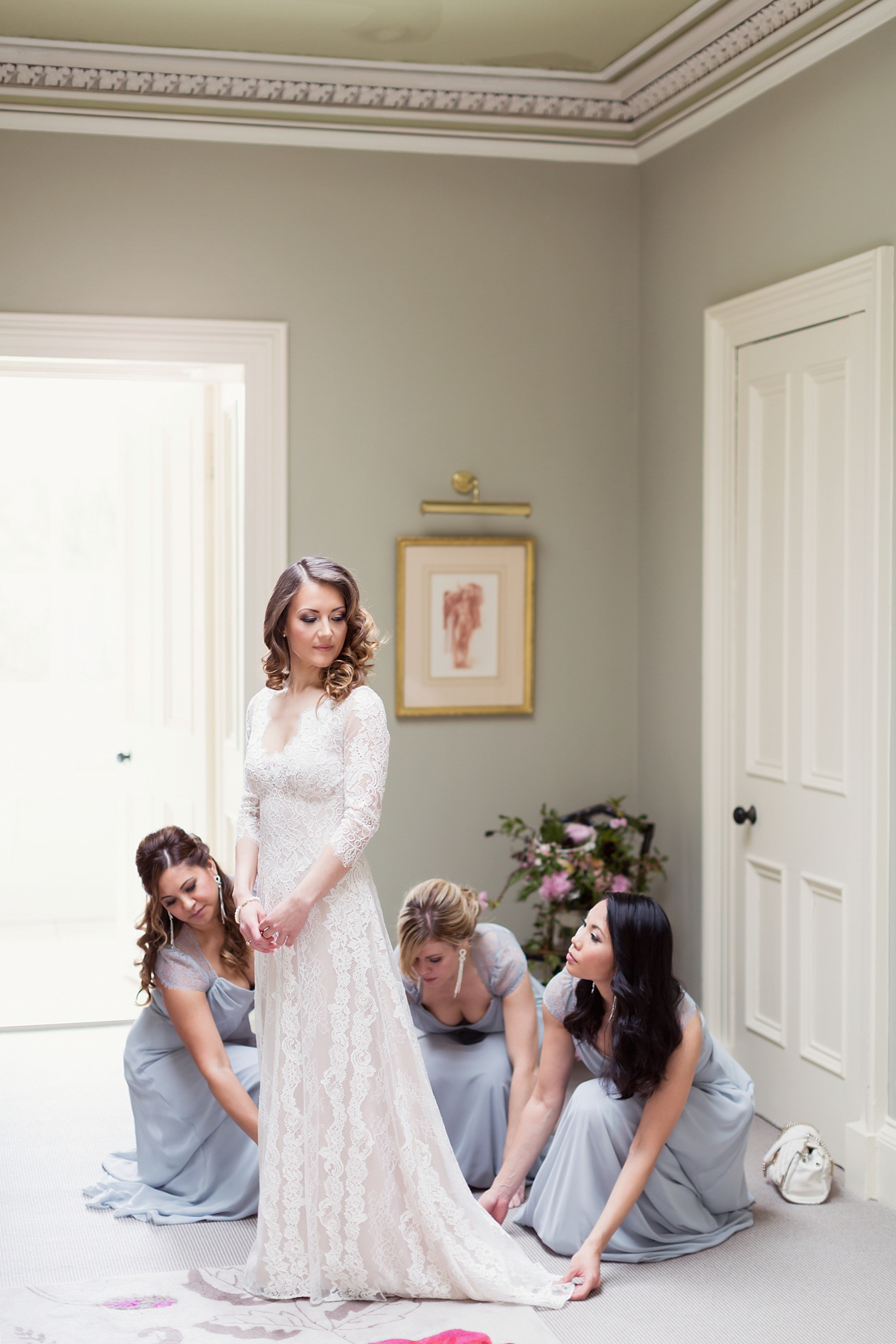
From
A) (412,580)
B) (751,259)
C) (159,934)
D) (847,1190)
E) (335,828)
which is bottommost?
(847,1190)

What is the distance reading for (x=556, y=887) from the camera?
3.97m

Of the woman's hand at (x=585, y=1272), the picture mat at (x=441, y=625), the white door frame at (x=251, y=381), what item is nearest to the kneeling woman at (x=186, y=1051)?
the woman's hand at (x=585, y=1272)

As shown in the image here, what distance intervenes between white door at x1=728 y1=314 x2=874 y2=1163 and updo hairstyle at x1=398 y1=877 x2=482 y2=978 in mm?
1028

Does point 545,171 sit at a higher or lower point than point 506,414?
higher

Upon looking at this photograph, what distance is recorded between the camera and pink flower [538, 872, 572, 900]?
156 inches

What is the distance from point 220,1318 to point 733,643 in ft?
7.80

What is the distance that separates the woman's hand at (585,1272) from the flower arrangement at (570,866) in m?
1.41

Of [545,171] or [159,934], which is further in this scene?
[545,171]

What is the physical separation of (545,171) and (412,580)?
1480 millimetres

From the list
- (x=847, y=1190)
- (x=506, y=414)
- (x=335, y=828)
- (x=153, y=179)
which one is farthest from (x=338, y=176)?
(x=847, y=1190)

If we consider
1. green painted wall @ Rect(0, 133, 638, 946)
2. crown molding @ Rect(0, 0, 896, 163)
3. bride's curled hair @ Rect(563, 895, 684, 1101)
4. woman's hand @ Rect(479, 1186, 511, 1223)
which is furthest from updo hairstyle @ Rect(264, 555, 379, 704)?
crown molding @ Rect(0, 0, 896, 163)

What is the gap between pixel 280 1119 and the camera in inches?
99.7

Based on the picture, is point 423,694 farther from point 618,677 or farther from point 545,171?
point 545,171

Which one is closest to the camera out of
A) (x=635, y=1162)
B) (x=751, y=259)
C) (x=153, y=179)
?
(x=635, y=1162)
